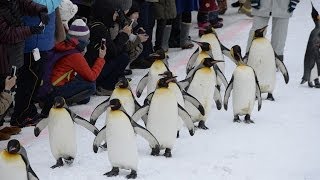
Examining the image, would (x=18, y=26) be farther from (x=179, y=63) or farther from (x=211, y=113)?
(x=179, y=63)

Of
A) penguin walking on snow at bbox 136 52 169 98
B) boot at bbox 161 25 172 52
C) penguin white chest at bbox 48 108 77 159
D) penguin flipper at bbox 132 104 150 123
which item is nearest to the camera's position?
penguin white chest at bbox 48 108 77 159

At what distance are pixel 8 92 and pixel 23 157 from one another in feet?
4.16

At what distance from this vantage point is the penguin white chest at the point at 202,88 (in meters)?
5.33

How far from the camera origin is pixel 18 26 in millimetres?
5016

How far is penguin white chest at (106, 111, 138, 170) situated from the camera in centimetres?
424

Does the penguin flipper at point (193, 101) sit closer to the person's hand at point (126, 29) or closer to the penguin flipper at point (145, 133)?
the penguin flipper at point (145, 133)

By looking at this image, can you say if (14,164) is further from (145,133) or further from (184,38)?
(184,38)

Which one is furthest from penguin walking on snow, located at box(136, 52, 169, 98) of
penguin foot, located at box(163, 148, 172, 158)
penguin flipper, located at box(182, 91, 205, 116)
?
penguin foot, located at box(163, 148, 172, 158)

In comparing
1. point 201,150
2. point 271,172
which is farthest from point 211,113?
point 271,172

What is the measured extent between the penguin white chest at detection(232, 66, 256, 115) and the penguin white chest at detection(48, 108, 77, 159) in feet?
5.20

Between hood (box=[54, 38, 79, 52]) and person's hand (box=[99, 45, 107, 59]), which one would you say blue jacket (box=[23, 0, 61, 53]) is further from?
person's hand (box=[99, 45, 107, 59])

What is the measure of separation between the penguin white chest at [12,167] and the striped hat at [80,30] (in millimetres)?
2439

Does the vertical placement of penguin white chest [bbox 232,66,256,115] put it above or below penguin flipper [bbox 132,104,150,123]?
below

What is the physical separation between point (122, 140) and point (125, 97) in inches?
28.0
